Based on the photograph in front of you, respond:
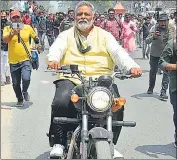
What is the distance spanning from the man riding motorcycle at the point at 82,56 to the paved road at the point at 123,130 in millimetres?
1033

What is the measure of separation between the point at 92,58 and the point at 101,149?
4.42ft

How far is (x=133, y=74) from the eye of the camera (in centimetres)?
470

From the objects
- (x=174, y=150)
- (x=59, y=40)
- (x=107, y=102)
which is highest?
(x=59, y=40)

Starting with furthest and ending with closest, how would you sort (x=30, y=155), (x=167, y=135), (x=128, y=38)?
(x=128, y=38)
(x=167, y=135)
(x=30, y=155)

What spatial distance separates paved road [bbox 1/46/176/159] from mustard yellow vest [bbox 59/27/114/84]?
140 cm

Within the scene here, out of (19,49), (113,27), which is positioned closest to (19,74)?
(19,49)

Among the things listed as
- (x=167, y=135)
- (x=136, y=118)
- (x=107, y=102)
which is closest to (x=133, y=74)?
(x=107, y=102)

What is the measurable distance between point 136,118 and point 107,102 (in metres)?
4.00

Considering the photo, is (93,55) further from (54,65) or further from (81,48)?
(54,65)

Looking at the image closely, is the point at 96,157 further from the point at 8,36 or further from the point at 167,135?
the point at 8,36

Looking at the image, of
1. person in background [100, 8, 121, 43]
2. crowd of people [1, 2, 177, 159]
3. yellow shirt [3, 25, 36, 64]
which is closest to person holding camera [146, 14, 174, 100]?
crowd of people [1, 2, 177, 159]

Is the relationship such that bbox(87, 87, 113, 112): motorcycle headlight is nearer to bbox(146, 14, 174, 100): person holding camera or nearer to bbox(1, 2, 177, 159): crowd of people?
bbox(1, 2, 177, 159): crowd of people

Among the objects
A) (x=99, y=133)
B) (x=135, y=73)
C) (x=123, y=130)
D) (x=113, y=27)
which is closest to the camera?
(x=99, y=133)

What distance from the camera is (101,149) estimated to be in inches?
162
